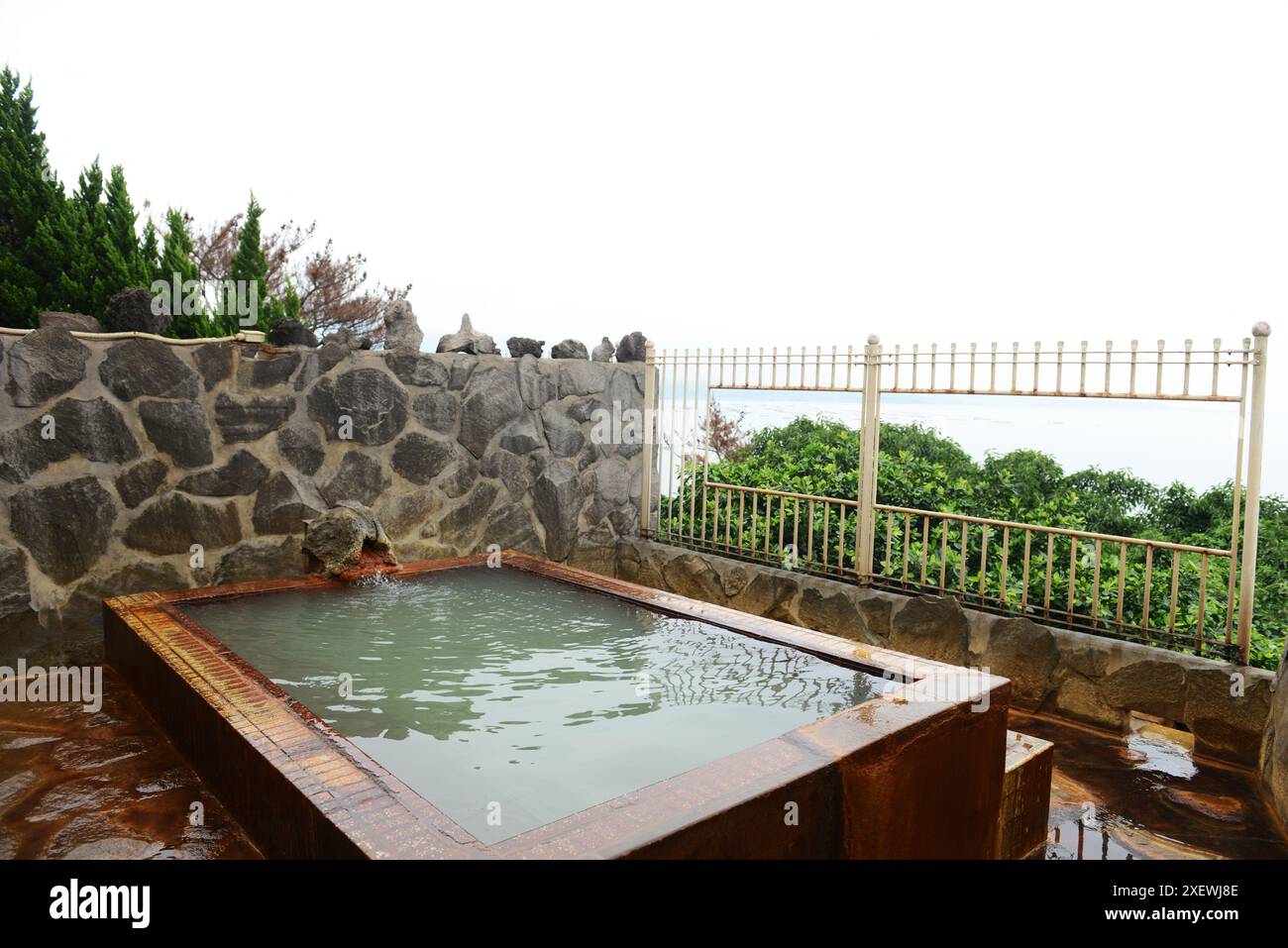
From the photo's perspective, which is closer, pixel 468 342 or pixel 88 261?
pixel 468 342

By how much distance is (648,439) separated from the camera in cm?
610

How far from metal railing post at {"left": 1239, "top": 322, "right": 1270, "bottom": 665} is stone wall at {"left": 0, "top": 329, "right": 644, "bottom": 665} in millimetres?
3593

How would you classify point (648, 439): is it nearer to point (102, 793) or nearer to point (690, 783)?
point (102, 793)

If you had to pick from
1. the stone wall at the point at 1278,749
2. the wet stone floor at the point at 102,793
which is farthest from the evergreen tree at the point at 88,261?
the stone wall at the point at 1278,749

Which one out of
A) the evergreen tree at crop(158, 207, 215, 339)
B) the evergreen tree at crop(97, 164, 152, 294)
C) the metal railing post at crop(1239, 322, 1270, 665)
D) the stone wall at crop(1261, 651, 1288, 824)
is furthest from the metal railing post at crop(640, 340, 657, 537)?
the evergreen tree at crop(97, 164, 152, 294)

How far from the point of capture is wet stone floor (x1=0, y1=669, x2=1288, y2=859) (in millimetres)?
2400

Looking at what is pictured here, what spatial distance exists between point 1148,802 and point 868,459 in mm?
2225

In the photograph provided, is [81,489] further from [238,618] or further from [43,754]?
[43,754]

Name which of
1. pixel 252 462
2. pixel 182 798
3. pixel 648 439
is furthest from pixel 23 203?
pixel 182 798

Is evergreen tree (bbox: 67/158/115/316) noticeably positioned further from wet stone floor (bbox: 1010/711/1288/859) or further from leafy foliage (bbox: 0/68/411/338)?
wet stone floor (bbox: 1010/711/1288/859)

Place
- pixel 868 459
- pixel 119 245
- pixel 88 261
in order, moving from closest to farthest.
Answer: pixel 868 459 → pixel 88 261 → pixel 119 245

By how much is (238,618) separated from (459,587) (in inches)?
40.3

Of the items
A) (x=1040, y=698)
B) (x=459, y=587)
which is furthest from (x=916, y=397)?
(x=459, y=587)

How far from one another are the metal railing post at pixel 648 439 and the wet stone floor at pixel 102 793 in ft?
11.4
